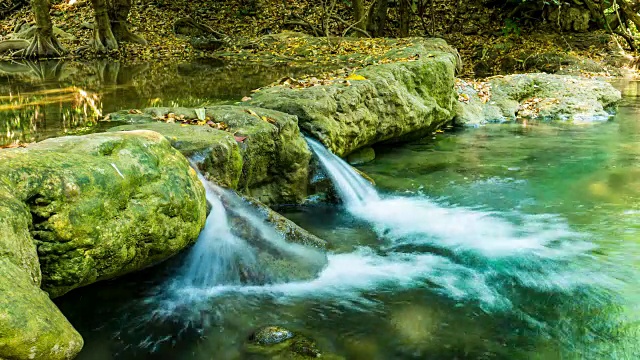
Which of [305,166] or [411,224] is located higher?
[305,166]

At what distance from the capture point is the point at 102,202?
9.95ft

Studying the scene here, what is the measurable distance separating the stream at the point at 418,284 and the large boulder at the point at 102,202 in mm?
407

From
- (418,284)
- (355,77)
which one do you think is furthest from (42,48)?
(418,284)

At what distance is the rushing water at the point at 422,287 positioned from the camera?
337 centimetres

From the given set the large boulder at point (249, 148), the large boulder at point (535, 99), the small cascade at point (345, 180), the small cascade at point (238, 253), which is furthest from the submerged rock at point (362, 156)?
the small cascade at point (238, 253)

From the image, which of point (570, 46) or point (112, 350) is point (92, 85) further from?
point (570, 46)

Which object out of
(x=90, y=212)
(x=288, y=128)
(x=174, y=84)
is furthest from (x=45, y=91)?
(x=90, y=212)

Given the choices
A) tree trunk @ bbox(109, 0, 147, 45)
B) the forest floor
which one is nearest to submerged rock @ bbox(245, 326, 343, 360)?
the forest floor

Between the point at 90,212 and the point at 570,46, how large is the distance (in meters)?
19.1

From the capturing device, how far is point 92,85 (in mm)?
9648

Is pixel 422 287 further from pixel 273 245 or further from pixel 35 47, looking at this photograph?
pixel 35 47

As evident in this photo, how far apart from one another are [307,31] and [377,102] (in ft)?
40.7

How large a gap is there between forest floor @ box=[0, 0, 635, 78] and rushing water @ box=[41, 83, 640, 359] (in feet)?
25.1

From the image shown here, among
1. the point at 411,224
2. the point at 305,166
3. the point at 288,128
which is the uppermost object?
the point at 288,128
